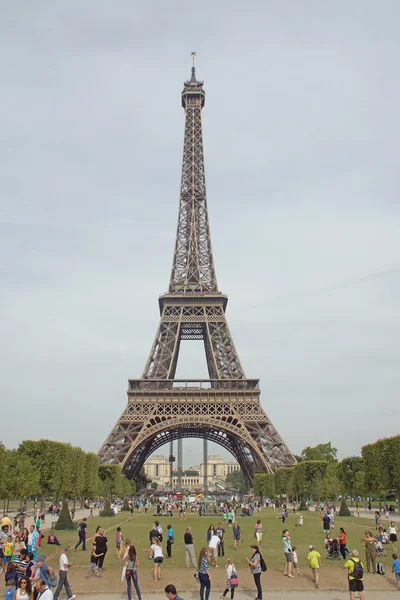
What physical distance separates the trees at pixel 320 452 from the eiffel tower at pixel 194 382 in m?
20.3

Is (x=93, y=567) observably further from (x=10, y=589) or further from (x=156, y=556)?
(x=10, y=589)

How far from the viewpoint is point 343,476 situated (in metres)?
66.6

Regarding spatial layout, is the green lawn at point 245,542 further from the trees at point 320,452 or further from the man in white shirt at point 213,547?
the trees at point 320,452

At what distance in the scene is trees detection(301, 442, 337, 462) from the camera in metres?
103

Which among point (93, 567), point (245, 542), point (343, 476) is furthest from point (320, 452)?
point (93, 567)

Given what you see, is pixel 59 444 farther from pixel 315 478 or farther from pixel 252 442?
pixel 315 478

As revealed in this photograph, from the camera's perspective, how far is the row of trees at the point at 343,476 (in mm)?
50375

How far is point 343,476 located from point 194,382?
22229 mm

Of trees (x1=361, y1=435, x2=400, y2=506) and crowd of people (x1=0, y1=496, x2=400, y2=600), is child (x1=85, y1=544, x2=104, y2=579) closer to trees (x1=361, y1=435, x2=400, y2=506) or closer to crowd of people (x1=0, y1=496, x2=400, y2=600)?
crowd of people (x1=0, y1=496, x2=400, y2=600)

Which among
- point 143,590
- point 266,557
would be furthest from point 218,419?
point 143,590

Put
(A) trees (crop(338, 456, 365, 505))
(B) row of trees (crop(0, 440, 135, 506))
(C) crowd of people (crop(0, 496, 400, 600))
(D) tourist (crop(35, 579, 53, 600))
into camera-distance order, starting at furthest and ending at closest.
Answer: (A) trees (crop(338, 456, 365, 505)), (B) row of trees (crop(0, 440, 135, 506)), (C) crowd of people (crop(0, 496, 400, 600)), (D) tourist (crop(35, 579, 53, 600))

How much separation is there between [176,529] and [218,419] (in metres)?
34.0

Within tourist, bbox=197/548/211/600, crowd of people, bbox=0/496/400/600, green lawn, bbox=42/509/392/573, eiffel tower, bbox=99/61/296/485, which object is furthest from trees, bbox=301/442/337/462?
tourist, bbox=197/548/211/600

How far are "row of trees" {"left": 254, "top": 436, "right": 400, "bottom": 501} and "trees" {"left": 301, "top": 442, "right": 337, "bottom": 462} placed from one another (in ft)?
77.3
